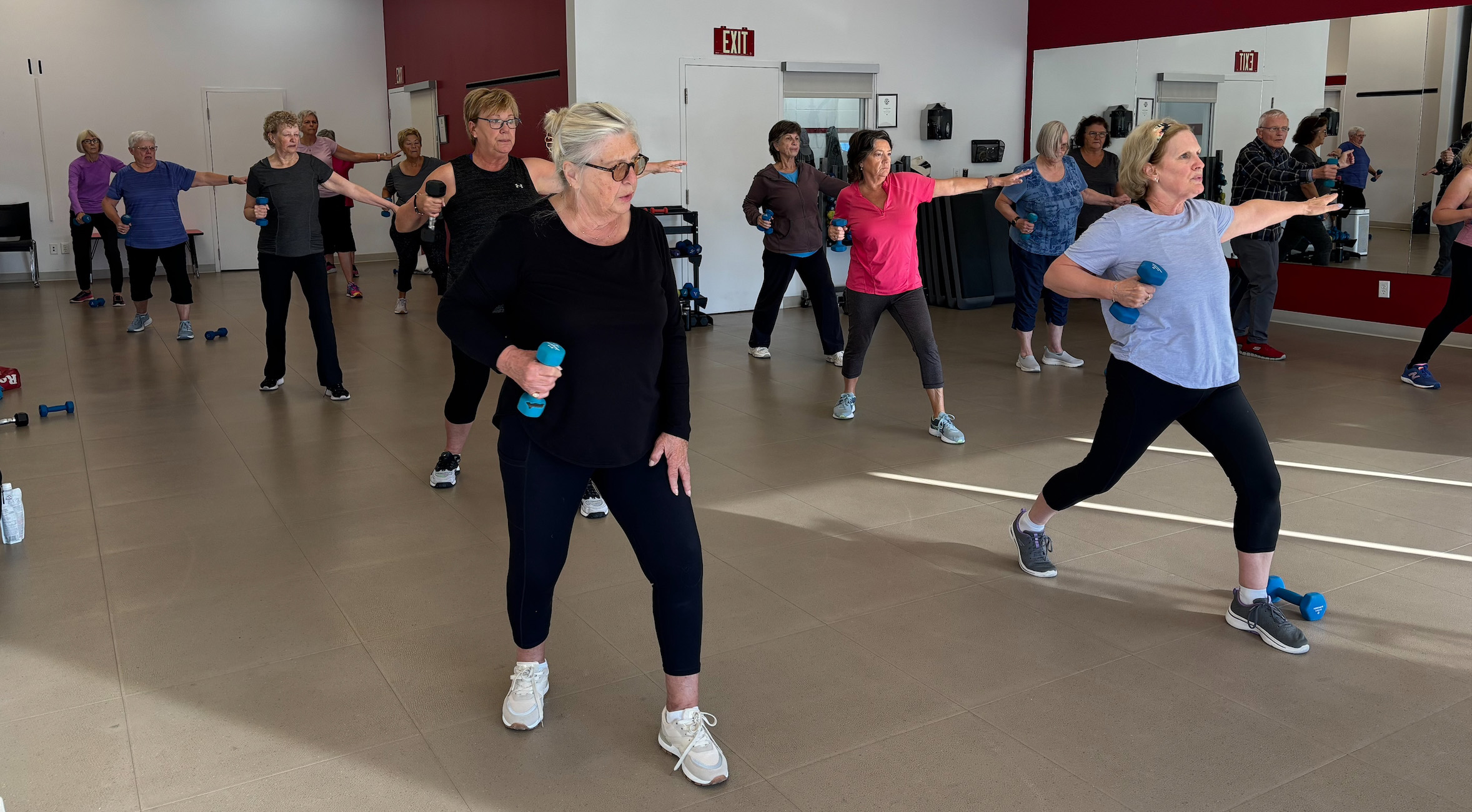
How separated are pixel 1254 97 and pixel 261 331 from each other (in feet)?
27.0

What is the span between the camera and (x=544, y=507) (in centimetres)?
247

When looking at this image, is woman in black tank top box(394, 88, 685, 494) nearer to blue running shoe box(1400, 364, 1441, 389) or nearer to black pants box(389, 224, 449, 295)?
blue running shoe box(1400, 364, 1441, 389)

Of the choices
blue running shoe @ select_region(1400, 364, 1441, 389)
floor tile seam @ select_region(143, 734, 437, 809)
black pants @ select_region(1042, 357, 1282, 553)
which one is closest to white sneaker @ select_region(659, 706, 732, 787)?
→ floor tile seam @ select_region(143, 734, 437, 809)

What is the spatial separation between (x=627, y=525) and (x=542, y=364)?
1.49ft

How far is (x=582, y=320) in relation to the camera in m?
2.30

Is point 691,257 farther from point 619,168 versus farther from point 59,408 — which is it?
point 619,168

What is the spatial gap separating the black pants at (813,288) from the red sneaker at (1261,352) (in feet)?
8.89

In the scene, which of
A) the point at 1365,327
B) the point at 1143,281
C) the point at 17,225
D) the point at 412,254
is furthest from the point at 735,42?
the point at 17,225

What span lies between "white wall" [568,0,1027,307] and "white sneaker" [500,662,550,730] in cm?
681

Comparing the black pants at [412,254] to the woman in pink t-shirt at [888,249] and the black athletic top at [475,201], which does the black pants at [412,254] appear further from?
the black athletic top at [475,201]

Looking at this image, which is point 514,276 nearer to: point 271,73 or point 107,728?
point 107,728

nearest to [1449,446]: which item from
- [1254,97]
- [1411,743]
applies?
[1411,743]

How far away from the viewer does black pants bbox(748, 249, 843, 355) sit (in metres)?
7.38

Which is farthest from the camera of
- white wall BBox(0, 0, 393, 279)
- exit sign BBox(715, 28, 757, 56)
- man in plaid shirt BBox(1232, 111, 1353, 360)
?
white wall BBox(0, 0, 393, 279)
